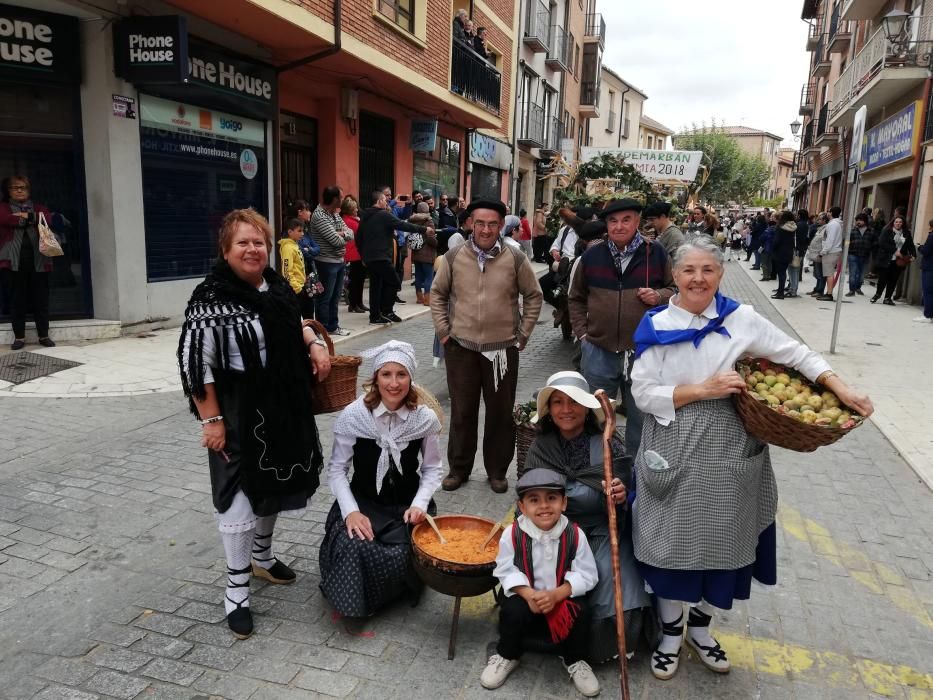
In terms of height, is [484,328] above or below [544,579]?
above

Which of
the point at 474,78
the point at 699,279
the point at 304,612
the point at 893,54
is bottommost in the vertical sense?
the point at 304,612

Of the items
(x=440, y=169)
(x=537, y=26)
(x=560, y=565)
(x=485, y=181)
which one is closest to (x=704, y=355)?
(x=560, y=565)

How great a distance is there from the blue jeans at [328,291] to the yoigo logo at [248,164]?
2209 millimetres

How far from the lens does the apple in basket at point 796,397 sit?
2473 millimetres

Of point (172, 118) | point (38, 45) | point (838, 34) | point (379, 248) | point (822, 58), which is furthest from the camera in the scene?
point (822, 58)

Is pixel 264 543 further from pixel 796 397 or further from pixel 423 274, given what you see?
pixel 423 274

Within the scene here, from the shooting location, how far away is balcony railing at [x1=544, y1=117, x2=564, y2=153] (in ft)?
94.1

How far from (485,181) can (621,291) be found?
18.6 meters

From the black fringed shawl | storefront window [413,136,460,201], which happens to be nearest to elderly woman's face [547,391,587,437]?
the black fringed shawl

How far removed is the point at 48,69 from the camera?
26.1 ft

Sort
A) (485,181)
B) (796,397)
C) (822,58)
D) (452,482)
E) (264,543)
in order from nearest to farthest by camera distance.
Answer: (796,397)
(264,543)
(452,482)
(485,181)
(822,58)

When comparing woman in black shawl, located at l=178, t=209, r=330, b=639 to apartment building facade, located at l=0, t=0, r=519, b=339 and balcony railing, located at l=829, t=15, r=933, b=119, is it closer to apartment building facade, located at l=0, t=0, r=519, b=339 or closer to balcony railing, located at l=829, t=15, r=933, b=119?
apartment building facade, located at l=0, t=0, r=519, b=339

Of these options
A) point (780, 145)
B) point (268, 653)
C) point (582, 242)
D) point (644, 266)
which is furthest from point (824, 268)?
point (780, 145)

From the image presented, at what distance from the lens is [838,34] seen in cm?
2827
